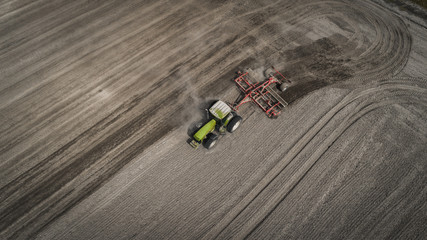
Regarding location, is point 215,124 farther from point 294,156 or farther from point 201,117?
point 294,156

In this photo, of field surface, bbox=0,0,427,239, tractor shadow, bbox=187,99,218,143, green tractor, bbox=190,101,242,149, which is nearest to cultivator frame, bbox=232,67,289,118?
field surface, bbox=0,0,427,239

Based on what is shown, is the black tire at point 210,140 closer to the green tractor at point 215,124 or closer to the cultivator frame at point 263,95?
the green tractor at point 215,124

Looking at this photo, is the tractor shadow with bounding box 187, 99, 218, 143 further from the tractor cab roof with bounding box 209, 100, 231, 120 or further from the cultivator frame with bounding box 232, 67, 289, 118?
the cultivator frame with bounding box 232, 67, 289, 118

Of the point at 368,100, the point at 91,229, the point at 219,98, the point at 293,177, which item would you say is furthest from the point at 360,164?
the point at 91,229

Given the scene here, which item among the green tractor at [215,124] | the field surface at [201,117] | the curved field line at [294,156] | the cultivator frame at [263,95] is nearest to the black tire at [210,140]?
the green tractor at [215,124]

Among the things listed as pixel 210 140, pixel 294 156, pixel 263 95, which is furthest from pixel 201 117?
pixel 294 156

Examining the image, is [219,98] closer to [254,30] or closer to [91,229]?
[254,30]
